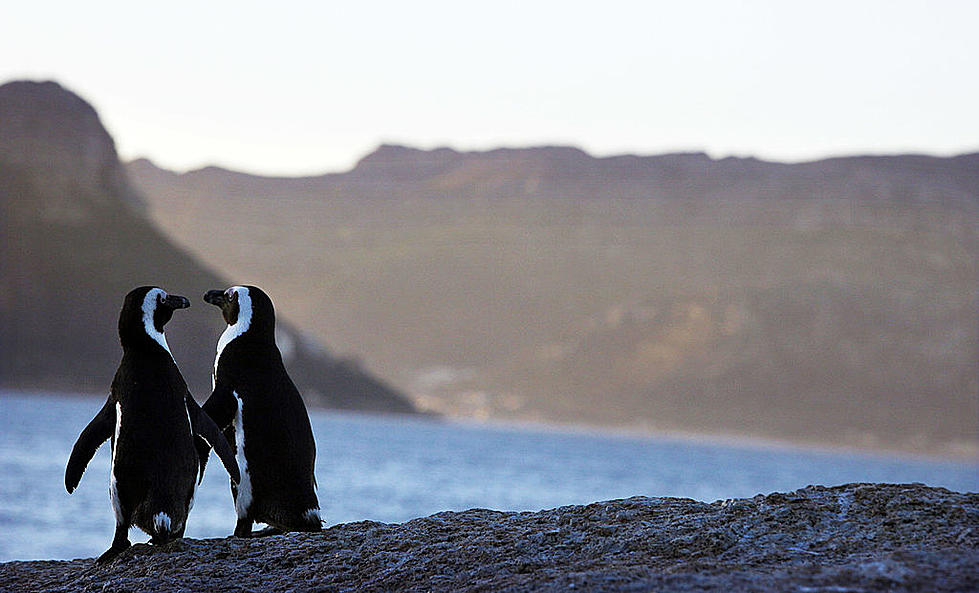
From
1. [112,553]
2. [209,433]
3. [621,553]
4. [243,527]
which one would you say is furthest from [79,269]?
[621,553]

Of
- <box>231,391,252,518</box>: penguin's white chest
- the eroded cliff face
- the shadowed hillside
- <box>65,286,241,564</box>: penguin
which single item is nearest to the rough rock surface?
<box>65,286,241,564</box>: penguin

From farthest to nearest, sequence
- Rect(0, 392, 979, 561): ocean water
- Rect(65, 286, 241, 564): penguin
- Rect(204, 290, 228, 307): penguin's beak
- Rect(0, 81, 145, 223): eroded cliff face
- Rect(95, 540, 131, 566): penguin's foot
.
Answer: Rect(0, 81, 145, 223): eroded cliff face < Rect(0, 392, 979, 561): ocean water < Rect(204, 290, 228, 307): penguin's beak < Rect(65, 286, 241, 564): penguin < Rect(95, 540, 131, 566): penguin's foot

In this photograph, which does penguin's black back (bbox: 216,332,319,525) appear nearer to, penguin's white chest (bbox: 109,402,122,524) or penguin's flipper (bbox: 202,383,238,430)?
penguin's flipper (bbox: 202,383,238,430)

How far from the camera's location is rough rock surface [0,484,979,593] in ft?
18.8

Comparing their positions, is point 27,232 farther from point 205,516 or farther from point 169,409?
point 169,409

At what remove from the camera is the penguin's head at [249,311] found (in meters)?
9.52

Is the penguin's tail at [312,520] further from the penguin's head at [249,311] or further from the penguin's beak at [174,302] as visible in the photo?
the penguin's beak at [174,302]

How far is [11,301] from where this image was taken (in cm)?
16388

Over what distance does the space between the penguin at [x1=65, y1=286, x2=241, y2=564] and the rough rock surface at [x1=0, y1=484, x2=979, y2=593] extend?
1.13 ft

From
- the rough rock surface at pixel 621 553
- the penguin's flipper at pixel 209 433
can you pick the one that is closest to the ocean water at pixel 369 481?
the penguin's flipper at pixel 209 433

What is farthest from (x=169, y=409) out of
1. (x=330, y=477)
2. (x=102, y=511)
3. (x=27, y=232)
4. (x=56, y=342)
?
Result: (x=27, y=232)

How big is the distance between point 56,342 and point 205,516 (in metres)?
121

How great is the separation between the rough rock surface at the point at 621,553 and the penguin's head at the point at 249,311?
171 cm

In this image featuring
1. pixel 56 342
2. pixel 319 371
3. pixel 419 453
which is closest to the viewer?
pixel 419 453
